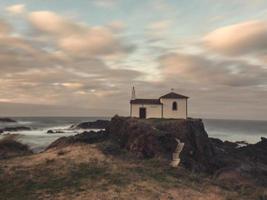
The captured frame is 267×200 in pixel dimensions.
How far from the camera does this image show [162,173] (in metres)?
25.1

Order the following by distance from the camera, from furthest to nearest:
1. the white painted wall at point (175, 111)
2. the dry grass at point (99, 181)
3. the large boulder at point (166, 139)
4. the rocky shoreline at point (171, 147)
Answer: the white painted wall at point (175, 111) < the large boulder at point (166, 139) < the rocky shoreline at point (171, 147) < the dry grass at point (99, 181)

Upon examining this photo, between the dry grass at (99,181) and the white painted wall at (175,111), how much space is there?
19.2 m

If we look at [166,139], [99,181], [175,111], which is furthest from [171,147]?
[99,181]

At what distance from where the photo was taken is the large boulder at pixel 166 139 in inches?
1342

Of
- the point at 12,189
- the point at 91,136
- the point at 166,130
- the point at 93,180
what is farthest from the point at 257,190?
the point at 91,136

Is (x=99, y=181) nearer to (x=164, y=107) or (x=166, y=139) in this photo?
(x=166, y=139)

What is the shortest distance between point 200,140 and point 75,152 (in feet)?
49.0

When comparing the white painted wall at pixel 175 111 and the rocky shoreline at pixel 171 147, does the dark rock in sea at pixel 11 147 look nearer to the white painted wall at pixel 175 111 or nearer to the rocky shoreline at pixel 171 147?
the rocky shoreline at pixel 171 147

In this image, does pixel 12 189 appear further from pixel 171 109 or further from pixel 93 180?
pixel 171 109

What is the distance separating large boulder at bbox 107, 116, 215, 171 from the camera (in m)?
34.1

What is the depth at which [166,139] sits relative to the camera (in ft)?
117

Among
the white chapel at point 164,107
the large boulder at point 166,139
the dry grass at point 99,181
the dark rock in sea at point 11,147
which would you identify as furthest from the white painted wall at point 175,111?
the dry grass at point 99,181

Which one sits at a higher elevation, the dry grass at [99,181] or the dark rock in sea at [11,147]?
the dark rock in sea at [11,147]

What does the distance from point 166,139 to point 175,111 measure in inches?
516
